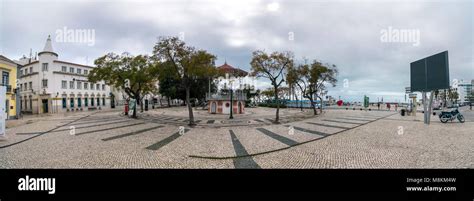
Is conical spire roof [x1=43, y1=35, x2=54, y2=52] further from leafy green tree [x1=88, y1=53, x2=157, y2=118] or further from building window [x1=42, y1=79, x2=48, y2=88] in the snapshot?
leafy green tree [x1=88, y1=53, x2=157, y2=118]

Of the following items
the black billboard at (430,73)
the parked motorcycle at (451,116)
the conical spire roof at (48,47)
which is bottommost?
the parked motorcycle at (451,116)

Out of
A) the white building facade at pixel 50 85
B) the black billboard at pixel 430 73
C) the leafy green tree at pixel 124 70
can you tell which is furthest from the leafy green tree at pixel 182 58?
the white building facade at pixel 50 85

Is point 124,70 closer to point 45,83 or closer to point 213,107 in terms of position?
point 213,107

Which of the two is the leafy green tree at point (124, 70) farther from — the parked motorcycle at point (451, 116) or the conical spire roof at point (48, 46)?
the parked motorcycle at point (451, 116)

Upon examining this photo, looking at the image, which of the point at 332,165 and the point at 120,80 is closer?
the point at 332,165

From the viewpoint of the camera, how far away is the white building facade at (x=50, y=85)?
31.3 meters

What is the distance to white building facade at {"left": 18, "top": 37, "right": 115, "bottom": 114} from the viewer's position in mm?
31281

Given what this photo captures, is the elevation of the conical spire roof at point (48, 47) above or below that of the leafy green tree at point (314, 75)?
above

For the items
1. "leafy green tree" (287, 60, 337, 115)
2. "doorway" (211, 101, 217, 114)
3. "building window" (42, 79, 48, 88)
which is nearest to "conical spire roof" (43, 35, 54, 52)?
"building window" (42, 79, 48, 88)

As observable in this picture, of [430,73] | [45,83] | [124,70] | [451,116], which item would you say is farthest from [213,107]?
[45,83]

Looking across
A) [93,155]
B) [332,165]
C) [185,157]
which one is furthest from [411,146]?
[93,155]
